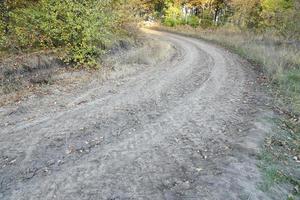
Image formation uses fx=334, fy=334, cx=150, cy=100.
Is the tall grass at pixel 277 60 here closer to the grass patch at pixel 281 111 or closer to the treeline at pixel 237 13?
the grass patch at pixel 281 111

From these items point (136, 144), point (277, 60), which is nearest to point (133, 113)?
point (136, 144)

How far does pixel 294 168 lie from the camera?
6.71 metres

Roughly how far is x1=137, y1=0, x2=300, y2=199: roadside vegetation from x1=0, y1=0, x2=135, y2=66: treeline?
8.11 m

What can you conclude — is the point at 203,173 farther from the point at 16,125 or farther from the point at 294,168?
the point at 16,125

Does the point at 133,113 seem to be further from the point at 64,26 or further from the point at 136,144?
the point at 64,26

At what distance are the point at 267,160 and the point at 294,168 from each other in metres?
0.53

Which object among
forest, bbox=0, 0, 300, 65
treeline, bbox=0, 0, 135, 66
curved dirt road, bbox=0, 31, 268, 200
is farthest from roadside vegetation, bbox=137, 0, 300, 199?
treeline, bbox=0, 0, 135, 66

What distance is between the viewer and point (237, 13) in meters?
34.3

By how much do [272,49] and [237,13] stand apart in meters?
15.5

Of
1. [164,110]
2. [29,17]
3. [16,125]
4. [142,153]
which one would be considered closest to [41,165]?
[142,153]

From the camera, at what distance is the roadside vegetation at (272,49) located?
6777mm

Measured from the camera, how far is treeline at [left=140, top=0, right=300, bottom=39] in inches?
834

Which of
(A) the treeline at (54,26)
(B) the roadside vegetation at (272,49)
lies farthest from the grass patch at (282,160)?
(A) the treeline at (54,26)

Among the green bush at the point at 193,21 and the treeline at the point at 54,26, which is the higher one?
the treeline at the point at 54,26
